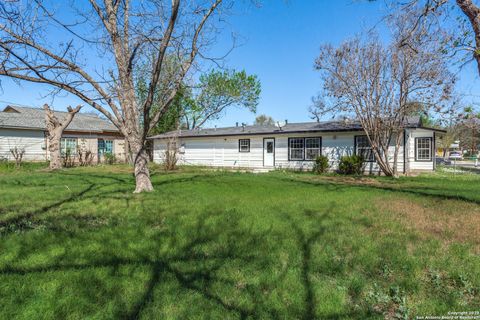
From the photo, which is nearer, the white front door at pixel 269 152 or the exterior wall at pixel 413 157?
the exterior wall at pixel 413 157

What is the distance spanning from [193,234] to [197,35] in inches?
232

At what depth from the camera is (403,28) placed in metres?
10.7

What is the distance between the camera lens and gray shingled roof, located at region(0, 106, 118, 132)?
20.9 m

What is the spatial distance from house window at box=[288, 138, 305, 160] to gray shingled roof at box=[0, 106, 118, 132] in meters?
15.8

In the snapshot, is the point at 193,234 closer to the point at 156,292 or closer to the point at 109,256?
the point at 109,256

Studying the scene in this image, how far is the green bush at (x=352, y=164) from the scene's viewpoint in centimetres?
1559

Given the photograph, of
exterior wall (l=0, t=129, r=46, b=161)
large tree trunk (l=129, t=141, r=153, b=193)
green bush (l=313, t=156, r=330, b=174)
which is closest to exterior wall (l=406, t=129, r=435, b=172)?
green bush (l=313, t=156, r=330, b=174)

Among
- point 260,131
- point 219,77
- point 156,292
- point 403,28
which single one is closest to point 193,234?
point 156,292

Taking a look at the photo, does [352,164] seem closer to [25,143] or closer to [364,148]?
[364,148]

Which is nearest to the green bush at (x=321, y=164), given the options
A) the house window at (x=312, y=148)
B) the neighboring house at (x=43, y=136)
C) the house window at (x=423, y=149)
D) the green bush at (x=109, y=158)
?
the house window at (x=312, y=148)

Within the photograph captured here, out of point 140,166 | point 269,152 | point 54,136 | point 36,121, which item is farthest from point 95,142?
point 140,166

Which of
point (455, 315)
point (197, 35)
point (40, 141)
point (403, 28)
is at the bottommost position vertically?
point (455, 315)

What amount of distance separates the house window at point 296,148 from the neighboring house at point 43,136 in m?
14.2

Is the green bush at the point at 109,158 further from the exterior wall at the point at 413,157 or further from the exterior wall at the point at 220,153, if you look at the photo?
the exterior wall at the point at 413,157
